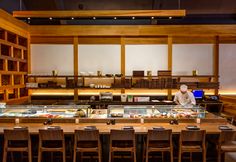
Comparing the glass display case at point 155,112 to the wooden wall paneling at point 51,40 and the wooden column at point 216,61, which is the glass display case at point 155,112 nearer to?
the wooden column at point 216,61

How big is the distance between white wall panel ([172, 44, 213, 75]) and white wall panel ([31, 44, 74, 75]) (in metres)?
3.17

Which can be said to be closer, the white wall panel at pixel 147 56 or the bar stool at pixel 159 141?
the bar stool at pixel 159 141

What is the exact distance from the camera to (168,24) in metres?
8.70

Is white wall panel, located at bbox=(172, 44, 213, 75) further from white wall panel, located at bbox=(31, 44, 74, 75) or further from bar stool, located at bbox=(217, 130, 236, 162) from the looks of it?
bar stool, located at bbox=(217, 130, 236, 162)

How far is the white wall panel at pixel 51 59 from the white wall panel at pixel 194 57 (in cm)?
317

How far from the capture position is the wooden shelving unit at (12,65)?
645cm

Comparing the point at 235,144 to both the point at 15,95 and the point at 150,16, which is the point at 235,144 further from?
the point at 15,95

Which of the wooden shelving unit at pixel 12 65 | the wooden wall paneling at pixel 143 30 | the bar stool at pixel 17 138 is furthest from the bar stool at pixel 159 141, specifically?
the wooden wall paneling at pixel 143 30

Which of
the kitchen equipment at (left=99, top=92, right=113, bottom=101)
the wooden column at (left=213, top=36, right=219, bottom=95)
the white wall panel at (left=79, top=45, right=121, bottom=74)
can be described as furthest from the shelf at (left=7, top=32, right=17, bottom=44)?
the wooden column at (left=213, top=36, right=219, bottom=95)

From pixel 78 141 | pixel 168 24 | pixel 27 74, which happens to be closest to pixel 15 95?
pixel 27 74

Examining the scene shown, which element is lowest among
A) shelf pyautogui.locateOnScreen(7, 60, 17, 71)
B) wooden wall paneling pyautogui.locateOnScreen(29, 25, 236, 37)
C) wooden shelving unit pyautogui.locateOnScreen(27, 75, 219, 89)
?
wooden shelving unit pyautogui.locateOnScreen(27, 75, 219, 89)

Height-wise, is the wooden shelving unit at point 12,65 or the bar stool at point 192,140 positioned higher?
the wooden shelving unit at point 12,65

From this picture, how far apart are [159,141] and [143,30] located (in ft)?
13.9

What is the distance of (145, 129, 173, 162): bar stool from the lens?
169 inches
